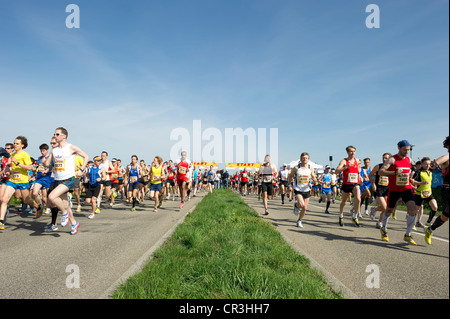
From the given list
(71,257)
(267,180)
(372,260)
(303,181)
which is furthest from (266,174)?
(71,257)

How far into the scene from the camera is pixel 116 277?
12.5 ft

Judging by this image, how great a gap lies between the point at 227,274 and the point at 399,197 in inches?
160

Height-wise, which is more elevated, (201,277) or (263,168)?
(263,168)

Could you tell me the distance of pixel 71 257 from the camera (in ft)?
16.0

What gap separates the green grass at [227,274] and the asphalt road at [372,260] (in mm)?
450

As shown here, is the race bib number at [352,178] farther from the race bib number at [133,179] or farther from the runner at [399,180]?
the race bib number at [133,179]

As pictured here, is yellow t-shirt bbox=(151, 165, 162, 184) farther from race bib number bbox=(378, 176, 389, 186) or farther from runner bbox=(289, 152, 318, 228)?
race bib number bbox=(378, 176, 389, 186)

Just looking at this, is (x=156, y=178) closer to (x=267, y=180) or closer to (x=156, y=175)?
(x=156, y=175)

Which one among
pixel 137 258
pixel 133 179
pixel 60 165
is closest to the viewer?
pixel 137 258

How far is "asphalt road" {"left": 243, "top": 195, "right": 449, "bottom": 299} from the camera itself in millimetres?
3260
